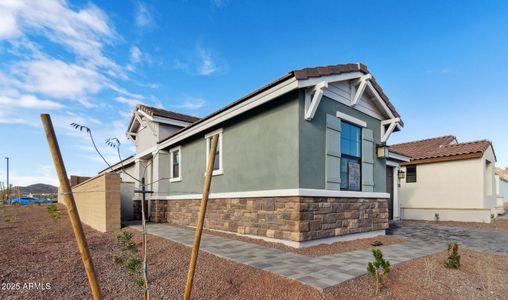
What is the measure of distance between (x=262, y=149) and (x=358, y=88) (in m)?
3.21

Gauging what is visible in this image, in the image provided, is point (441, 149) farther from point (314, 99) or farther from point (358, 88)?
point (314, 99)

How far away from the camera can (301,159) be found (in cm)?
595

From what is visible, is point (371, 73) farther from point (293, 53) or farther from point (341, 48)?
point (293, 53)

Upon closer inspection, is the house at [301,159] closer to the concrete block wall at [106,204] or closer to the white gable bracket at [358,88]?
the white gable bracket at [358,88]

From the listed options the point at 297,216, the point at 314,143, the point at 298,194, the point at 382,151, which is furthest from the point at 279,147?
the point at 382,151

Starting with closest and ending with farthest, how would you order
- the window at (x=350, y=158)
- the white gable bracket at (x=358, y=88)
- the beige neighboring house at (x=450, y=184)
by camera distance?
the window at (x=350, y=158) < the white gable bracket at (x=358, y=88) < the beige neighboring house at (x=450, y=184)

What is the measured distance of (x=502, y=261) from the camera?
5449 mm

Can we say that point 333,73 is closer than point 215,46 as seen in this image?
Yes

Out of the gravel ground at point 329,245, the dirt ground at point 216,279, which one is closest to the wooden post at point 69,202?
the dirt ground at point 216,279

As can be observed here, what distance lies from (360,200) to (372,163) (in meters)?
1.33

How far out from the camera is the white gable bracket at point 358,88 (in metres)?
7.37

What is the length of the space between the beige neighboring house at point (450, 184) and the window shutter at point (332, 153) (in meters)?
6.35

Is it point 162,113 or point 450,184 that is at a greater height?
point 162,113

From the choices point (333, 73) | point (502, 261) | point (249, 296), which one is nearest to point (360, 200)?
point (502, 261)
